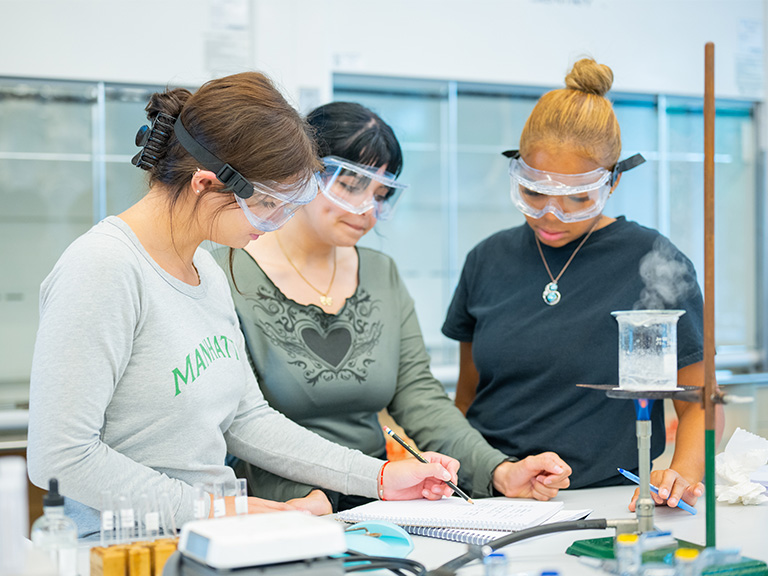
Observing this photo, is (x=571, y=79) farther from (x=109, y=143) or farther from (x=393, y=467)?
(x=109, y=143)

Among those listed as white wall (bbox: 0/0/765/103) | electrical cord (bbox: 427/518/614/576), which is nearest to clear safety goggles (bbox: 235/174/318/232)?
electrical cord (bbox: 427/518/614/576)

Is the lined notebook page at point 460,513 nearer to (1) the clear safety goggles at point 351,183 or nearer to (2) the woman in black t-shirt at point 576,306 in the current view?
(2) the woman in black t-shirt at point 576,306

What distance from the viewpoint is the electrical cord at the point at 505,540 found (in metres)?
1.15

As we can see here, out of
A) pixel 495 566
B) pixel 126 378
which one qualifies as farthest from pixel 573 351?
pixel 126 378

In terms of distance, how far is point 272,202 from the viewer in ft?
4.65

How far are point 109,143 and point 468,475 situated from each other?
116 inches

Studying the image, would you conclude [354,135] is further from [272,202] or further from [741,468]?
[741,468]

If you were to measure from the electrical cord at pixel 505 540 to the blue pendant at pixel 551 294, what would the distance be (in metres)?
0.72

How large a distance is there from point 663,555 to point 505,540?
0.23 meters

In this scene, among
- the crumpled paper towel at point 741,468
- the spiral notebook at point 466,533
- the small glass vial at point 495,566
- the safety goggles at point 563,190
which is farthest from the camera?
the safety goggles at point 563,190

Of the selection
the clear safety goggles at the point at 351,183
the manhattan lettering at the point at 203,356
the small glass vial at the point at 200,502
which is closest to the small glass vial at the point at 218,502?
the small glass vial at the point at 200,502

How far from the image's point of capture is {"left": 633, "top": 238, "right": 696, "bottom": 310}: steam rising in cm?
178

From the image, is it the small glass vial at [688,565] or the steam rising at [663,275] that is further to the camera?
the steam rising at [663,275]

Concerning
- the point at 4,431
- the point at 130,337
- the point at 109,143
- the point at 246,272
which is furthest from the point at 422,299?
the point at 130,337
